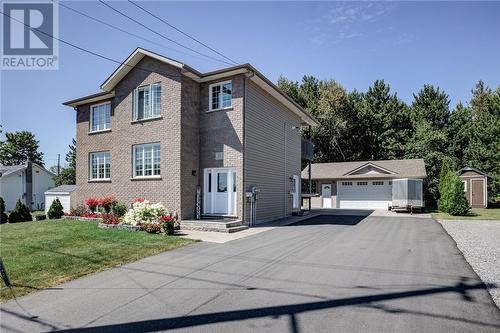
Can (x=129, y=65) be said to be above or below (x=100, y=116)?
above

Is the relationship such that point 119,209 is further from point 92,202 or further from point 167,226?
point 167,226

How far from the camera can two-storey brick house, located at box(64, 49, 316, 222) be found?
14.8m

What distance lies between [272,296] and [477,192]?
32.1m

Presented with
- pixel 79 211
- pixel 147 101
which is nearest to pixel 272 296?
pixel 147 101

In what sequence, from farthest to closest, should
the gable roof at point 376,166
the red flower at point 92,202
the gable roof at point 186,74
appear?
the gable roof at point 376,166 < the red flower at point 92,202 < the gable roof at point 186,74

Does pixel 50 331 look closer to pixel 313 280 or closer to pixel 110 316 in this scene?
pixel 110 316

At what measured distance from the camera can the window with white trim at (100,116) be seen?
1889cm

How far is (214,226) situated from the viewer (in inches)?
517

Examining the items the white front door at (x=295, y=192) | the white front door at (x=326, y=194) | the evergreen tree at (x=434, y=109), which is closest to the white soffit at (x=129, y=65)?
the white front door at (x=295, y=192)

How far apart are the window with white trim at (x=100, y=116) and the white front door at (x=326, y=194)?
64.1 feet

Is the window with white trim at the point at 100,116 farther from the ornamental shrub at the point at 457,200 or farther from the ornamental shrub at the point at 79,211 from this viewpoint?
the ornamental shrub at the point at 457,200

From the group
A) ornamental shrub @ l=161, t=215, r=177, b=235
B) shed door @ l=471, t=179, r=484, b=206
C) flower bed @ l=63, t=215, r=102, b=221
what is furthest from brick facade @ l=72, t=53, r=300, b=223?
shed door @ l=471, t=179, r=484, b=206

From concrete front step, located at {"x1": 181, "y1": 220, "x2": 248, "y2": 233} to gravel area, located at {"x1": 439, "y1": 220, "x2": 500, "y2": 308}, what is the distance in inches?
301

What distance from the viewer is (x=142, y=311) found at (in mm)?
4945
